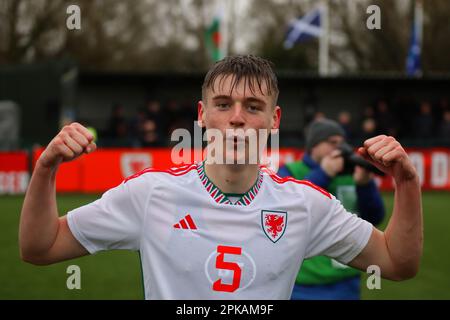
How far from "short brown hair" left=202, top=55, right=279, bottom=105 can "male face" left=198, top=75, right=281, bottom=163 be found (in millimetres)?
16

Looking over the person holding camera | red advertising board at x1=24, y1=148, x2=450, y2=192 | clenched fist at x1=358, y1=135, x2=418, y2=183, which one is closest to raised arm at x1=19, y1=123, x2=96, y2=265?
clenched fist at x1=358, y1=135, x2=418, y2=183

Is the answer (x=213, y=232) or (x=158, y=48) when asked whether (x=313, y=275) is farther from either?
(x=158, y=48)

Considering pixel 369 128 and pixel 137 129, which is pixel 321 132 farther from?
pixel 137 129

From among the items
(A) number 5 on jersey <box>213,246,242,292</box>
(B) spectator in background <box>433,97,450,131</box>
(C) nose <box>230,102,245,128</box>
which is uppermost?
(B) spectator in background <box>433,97,450,131</box>

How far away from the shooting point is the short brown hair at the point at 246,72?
3080 millimetres

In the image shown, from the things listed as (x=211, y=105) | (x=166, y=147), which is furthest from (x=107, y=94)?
(x=211, y=105)

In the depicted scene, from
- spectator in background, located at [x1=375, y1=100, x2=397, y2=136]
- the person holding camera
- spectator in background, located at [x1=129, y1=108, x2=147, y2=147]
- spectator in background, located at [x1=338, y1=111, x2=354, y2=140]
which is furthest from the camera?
spectator in background, located at [x1=375, y1=100, x2=397, y2=136]

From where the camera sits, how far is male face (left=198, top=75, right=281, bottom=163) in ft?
9.82

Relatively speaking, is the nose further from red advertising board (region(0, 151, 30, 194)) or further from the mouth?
red advertising board (region(0, 151, 30, 194))

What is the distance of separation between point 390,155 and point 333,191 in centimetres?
280

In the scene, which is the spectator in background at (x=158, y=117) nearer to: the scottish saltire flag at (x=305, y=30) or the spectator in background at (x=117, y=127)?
the spectator in background at (x=117, y=127)

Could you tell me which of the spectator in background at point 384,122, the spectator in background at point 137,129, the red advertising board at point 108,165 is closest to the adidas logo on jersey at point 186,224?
the red advertising board at point 108,165

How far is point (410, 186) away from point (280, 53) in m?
38.1

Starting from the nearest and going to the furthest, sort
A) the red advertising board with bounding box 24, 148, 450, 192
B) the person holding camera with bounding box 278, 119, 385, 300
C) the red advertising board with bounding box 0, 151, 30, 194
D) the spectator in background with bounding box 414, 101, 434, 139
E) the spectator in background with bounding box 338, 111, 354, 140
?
the person holding camera with bounding box 278, 119, 385, 300, the red advertising board with bounding box 24, 148, 450, 192, the red advertising board with bounding box 0, 151, 30, 194, the spectator in background with bounding box 338, 111, 354, 140, the spectator in background with bounding box 414, 101, 434, 139
